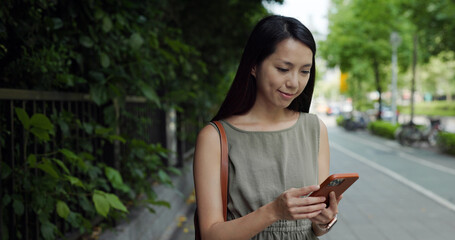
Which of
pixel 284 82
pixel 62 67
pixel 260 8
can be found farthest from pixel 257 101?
pixel 260 8

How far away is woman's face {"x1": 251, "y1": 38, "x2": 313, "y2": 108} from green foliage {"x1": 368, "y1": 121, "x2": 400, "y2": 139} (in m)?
21.4

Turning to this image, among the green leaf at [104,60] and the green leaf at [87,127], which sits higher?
the green leaf at [104,60]

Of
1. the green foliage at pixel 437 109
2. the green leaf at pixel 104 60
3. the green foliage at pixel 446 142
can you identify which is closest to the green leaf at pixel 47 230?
the green leaf at pixel 104 60

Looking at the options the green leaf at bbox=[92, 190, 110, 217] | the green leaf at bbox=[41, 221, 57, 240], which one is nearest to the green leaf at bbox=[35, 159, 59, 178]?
the green leaf at bbox=[92, 190, 110, 217]

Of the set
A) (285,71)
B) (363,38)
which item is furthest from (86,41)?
(363,38)

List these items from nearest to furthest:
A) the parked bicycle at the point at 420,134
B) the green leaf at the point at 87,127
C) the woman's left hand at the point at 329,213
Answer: the woman's left hand at the point at 329,213
the green leaf at the point at 87,127
the parked bicycle at the point at 420,134

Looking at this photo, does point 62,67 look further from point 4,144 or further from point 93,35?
point 4,144

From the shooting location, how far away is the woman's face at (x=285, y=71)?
1.67 m

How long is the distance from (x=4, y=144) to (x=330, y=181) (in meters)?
2.06

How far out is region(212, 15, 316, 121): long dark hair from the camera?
1.69 meters

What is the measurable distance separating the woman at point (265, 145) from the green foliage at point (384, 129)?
21.2 metres

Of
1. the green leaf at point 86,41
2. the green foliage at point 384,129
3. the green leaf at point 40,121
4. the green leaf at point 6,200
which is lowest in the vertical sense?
the green foliage at point 384,129

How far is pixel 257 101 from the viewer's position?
186cm

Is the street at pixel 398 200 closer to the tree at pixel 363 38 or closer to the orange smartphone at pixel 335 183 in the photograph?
the orange smartphone at pixel 335 183
